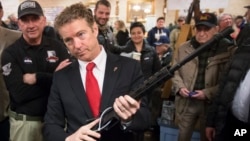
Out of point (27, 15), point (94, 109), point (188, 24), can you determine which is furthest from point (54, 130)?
point (188, 24)

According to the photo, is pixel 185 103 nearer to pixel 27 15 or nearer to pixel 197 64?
pixel 197 64

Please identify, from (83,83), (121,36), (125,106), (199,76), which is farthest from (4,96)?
(121,36)

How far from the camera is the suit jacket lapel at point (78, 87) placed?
1275 mm

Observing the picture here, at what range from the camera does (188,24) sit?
10.1 ft

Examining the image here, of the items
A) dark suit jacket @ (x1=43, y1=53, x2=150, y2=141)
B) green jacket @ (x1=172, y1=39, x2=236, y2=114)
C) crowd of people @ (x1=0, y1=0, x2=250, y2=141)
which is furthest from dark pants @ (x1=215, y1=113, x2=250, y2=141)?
dark suit jacket @ (x1=43, y1=53, x2=150, y2=141)

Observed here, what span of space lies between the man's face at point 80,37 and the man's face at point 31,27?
0.79 meters

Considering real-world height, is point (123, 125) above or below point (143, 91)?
below

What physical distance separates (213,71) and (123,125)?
1.75 meters

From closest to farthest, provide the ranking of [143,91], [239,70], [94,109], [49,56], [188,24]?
[143,91], [94,109], [239,70], [49,56], [188,24]

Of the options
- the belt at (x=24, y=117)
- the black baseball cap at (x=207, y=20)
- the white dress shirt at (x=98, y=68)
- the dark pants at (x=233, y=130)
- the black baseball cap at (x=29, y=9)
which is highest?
the black baseball cap at (x=29, y=9)

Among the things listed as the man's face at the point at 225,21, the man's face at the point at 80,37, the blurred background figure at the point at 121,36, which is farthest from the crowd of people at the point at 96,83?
the blurred background figure at the point at 121,36

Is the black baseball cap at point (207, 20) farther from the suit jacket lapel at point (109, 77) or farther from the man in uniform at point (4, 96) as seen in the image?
the man in uniform at point (4, 96)

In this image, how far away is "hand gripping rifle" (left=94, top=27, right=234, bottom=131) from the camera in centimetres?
103

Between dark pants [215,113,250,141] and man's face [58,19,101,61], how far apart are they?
1.19 meters
